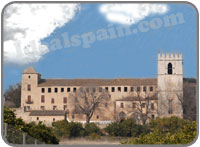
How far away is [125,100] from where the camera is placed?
27.8 m

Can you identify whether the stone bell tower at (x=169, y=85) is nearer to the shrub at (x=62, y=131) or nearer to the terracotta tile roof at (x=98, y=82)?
the terracotta tile roof at (x=98, y=82)

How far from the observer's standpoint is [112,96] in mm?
29031

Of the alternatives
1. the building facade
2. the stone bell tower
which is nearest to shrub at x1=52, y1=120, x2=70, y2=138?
the building facade

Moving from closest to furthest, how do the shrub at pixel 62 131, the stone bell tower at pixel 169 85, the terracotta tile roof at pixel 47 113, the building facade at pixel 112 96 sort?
1. the shrub at pixel 62 131
2. the stone bell tower at pixel 169 85
3. the building facade at pixel 112 96
4. the terracotta tile roof at pixel 47 113

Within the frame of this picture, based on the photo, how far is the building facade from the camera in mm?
25531

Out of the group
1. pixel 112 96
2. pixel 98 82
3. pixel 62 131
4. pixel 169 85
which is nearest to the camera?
pixel 62 131

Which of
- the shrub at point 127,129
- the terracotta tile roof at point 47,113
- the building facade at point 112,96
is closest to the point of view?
the shrub at point 127,129

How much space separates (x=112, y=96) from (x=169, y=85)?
14.0 ft

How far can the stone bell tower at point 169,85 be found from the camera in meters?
24.1

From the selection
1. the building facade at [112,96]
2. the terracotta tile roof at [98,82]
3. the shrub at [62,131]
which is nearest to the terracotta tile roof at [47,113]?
the building facade at [112,96]

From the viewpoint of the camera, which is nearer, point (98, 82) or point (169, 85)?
point (169, 85)

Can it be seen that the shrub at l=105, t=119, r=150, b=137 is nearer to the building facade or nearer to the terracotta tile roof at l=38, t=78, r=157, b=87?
the building facade

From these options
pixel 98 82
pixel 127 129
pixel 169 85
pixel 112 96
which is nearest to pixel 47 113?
pixel 98 82

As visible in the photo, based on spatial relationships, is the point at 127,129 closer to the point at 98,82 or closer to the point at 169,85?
the point at 169,85
